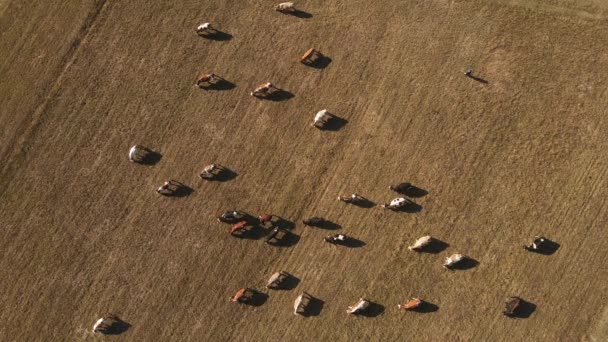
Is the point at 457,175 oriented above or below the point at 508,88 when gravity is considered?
below

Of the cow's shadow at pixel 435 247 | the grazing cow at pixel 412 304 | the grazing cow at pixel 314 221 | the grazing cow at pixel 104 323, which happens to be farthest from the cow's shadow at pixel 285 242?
the grazing cow at pixel 104 323

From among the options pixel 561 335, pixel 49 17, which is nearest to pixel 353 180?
pixel 561 335

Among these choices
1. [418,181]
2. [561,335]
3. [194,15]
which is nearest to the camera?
[561,335]

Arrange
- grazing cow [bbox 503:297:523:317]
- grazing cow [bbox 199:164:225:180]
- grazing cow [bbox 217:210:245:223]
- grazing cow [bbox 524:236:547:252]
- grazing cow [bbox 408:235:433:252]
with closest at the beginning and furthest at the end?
grazing cow [bbox 503:297:523:317] < grazing cow [bbox 524:236:547:252] < grazing cow [bbox 408:235:433:252] < grazing cow [bbox 217:210:245:223] < grazing cow [bbox 199:164:225:180]

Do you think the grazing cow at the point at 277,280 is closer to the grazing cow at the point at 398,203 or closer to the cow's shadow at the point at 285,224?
the cow's shadow at the point at 285,224

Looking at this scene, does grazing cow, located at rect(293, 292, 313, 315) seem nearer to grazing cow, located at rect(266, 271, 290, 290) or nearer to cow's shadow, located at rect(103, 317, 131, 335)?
grazing cow, located at rect(266, 271, 290, 290)

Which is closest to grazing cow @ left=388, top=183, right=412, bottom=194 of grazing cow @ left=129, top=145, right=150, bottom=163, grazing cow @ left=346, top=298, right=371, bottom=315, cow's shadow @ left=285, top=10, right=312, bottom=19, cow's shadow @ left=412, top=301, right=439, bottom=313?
cow's shadow @ left=412, top=301, right=439, bottom=313

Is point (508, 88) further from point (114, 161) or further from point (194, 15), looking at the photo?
point (114, 161)
